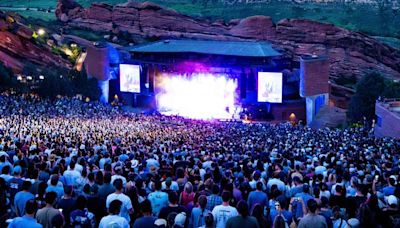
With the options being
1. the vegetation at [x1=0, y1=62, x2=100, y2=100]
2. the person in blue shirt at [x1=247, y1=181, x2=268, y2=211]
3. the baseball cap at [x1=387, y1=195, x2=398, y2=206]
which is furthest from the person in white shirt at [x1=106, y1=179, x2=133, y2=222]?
the vegetation at [x1=0, y1=62, x2=100, y2=100]

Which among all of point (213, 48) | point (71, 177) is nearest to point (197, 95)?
point (213, 48)

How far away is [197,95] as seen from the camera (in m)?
76.4

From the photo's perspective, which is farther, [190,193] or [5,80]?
[5,80]

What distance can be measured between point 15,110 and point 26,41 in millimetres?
37399

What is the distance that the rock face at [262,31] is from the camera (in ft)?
284

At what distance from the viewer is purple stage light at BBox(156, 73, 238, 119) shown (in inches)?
2943

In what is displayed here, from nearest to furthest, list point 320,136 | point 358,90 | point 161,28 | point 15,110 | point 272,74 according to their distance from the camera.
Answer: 1. point 320,136
2. point 15,110
3. point 358,90
4. point 272,74
5. point 161,28

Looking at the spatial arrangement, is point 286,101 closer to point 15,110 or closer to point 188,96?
point 188,96

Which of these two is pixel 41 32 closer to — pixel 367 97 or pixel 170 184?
pixel 367 97

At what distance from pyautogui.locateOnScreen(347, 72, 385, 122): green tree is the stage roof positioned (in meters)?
16.1

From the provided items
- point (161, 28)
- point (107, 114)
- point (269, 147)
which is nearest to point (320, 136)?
point (269, 147)

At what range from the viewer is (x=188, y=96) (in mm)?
76875

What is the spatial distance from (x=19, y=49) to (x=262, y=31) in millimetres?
33385

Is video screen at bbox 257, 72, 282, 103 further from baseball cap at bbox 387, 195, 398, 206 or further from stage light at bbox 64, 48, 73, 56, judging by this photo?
baseball cap at bbox 387, 195, 398, 206
